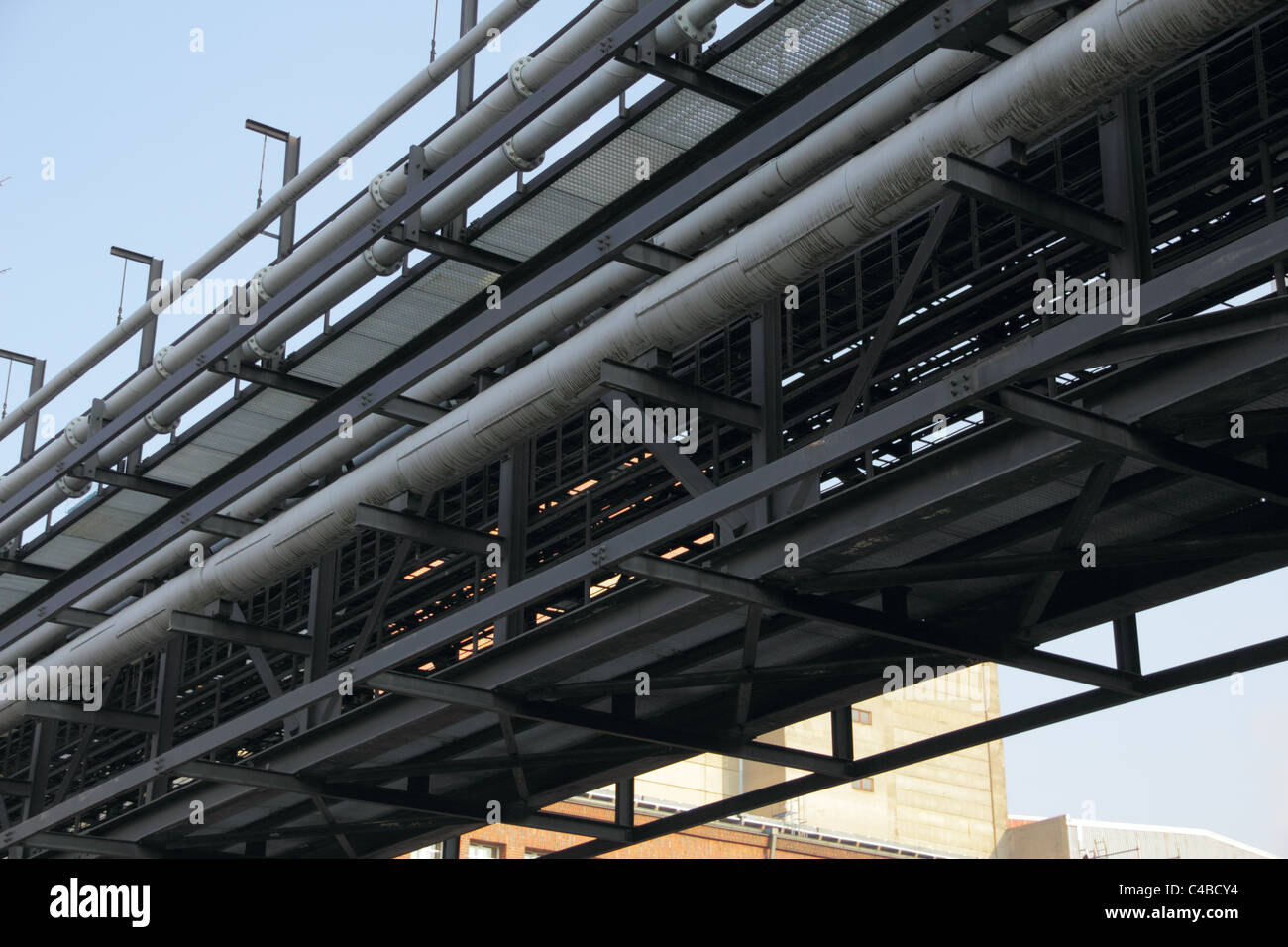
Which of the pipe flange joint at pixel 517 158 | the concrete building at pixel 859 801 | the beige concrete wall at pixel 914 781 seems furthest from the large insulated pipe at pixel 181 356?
the beige concrete wall at pixel 914 781

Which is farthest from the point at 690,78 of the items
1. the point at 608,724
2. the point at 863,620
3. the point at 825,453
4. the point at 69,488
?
the point at 69,488

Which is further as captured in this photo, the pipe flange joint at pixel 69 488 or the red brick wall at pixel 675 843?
the red brick wall at pixel 675 843

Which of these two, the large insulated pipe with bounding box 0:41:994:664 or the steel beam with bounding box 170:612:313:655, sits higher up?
the large insulated pipe with bounding box 0:41:994:664

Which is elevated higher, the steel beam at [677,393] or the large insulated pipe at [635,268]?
the large insulated pipe at [635,268]

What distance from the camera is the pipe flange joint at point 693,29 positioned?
11977 mm

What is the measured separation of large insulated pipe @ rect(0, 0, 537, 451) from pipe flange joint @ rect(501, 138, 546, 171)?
4.17 ft

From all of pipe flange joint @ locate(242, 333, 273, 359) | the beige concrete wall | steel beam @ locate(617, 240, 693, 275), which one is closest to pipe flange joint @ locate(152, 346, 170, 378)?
pipe flange joint @ locate(242, 333, 273, 359)

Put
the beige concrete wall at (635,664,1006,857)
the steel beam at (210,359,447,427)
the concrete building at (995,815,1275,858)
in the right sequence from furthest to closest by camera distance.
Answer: the concrete building at (995,815,1275,858)
the beige concrete wall at (635,664,1006,857)
the steel beam at (210,359,447,427)

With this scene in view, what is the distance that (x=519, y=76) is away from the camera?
44.7 feet

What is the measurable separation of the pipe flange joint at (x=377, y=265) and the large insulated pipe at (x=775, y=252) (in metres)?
1.90

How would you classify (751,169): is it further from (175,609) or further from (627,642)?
(175,609)

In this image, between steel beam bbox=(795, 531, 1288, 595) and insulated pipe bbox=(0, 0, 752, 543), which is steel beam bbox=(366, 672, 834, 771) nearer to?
steel beam bbox=(795, 531, 1288, 595)

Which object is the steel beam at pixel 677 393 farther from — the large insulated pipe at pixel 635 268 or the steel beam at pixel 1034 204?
the steel beam at pixel 1034 204

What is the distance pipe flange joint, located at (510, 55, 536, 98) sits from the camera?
44.5ft
